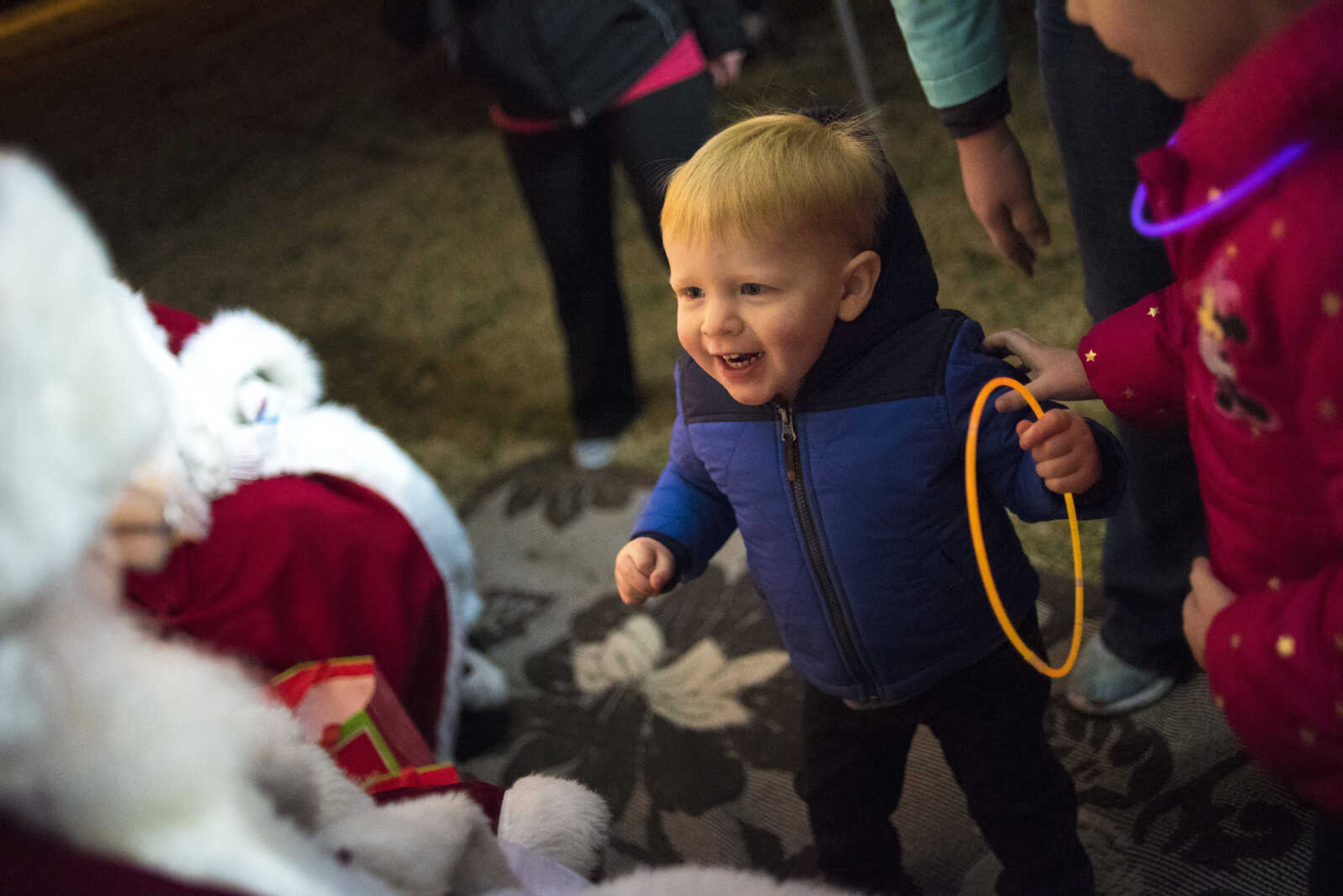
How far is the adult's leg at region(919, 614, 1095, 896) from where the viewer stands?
2.92 feet

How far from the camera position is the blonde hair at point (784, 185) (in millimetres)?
748

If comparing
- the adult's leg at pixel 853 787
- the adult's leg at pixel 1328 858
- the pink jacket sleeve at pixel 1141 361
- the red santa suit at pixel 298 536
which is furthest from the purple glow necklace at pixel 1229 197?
the red santa suit at pixel 298 536

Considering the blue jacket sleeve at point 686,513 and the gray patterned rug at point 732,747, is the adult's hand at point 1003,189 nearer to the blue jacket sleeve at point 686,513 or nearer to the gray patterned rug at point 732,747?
the blue jacket sleeve at point 686,513

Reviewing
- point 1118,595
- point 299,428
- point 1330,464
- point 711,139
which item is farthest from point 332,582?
point 1330,464

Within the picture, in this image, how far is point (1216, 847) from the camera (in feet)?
3.27

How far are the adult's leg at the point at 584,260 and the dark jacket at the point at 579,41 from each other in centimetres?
11

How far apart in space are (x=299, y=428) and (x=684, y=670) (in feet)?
1.92

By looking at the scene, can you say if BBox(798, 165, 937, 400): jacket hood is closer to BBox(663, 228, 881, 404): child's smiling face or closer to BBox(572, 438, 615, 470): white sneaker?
BBox(663, 228, 881, 404): child's smiling face

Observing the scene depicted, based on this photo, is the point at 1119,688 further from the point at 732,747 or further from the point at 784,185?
the point at 784,185

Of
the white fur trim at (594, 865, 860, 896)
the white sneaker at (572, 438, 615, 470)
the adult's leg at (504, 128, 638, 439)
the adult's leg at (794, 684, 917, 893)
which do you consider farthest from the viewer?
the white sneaker at (572, 438, 615, 470)

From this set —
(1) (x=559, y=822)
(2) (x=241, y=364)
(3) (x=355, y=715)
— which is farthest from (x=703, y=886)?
(2) (x=241, y=364)

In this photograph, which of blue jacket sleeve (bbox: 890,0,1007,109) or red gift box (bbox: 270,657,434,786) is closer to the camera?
blue jacket sleeve (bbox: 890,0,1007,109)

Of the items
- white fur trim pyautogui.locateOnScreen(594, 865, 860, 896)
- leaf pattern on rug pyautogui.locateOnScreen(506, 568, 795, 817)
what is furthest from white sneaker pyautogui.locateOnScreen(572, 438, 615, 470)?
white fur trim pyautogui.locateOnScreen(594, 865, 860, 896)

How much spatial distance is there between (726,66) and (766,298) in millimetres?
886
